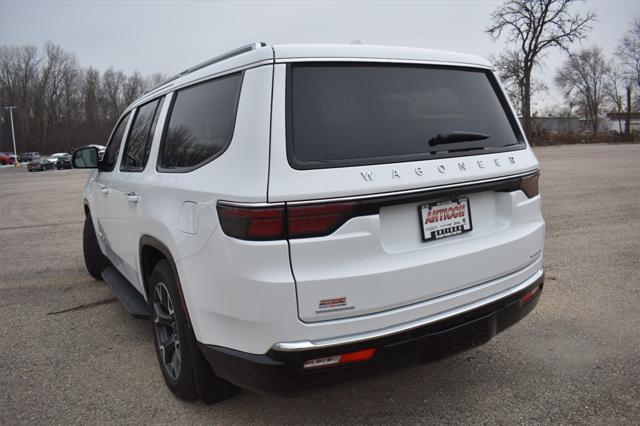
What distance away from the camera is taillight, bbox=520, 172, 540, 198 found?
275cm

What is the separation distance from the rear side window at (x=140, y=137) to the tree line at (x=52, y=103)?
89.1 m

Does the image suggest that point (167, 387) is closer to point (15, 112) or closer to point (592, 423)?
point (592, 423)

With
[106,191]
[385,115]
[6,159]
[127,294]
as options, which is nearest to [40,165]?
[6,159]

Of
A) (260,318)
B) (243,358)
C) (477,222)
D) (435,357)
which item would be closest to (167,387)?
(243,358)

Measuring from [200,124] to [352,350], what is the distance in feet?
4.56

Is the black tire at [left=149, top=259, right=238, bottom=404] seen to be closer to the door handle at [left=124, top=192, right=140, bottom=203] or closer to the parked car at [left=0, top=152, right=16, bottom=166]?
the door handle at [left=124, top=192, right=140, bottom=203]

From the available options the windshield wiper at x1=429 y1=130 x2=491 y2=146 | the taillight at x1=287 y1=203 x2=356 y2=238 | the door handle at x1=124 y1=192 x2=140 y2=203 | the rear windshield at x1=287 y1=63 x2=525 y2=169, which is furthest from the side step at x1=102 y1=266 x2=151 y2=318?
the windshield wiper at x1=429 y1=130 x2=491 y2=146

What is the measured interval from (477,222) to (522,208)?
383 mm

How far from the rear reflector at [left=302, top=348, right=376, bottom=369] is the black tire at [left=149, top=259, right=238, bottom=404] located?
2.29 feet

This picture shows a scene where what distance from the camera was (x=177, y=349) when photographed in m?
2.75

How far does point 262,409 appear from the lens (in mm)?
2770

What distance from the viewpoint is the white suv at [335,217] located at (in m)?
2.04

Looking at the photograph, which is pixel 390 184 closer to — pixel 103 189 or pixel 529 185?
pixel 529 185

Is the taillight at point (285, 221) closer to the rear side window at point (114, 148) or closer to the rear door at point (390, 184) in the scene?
the rear door at point (390, 184)
